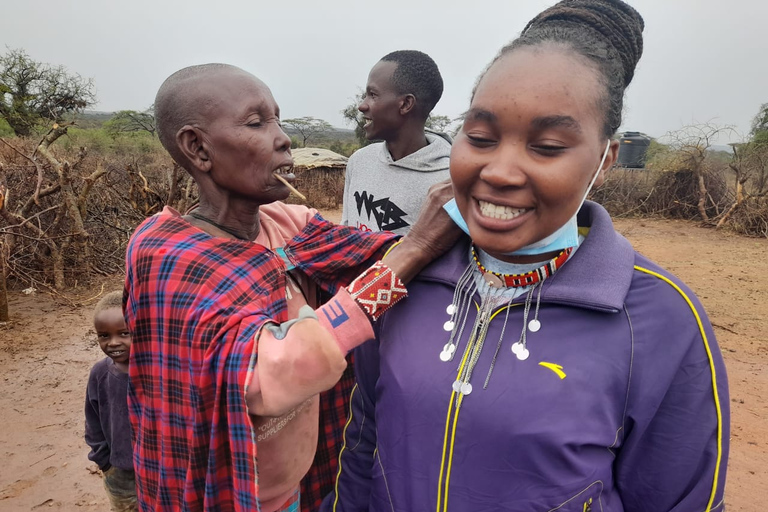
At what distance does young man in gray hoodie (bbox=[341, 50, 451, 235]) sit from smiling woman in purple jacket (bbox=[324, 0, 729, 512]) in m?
1.37

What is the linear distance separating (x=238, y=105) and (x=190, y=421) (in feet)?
2.86

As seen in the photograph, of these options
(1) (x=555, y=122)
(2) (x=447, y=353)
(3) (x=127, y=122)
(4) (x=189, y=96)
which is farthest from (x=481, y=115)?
(3) (x=127, y=122)

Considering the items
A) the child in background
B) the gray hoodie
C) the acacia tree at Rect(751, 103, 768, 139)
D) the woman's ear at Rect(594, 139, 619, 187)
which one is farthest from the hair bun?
the acacia tree at Rect(751, 103, 768, 139)

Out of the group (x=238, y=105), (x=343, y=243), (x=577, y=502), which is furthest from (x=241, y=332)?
(x=577, y=502)

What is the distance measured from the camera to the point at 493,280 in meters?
1.15

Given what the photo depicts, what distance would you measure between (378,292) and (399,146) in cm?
159

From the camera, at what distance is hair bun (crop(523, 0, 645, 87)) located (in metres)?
1.02

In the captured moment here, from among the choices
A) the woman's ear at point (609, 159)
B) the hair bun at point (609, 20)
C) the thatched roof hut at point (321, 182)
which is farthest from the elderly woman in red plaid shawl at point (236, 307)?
the thatched roof hut at point (321, 182)

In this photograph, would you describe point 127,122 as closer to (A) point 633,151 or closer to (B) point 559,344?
(A) point 633,151

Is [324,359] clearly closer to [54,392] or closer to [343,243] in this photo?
[343,243]

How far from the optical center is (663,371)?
0.95 metres

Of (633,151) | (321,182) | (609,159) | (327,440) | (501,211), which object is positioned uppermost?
(609,159)

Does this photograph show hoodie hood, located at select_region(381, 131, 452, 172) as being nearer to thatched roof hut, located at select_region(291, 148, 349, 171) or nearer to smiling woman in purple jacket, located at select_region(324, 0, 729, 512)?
smiling woman in purple jacket, located at select_region(324, 0, 729, 512)

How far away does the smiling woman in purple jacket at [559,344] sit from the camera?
3.14ft
